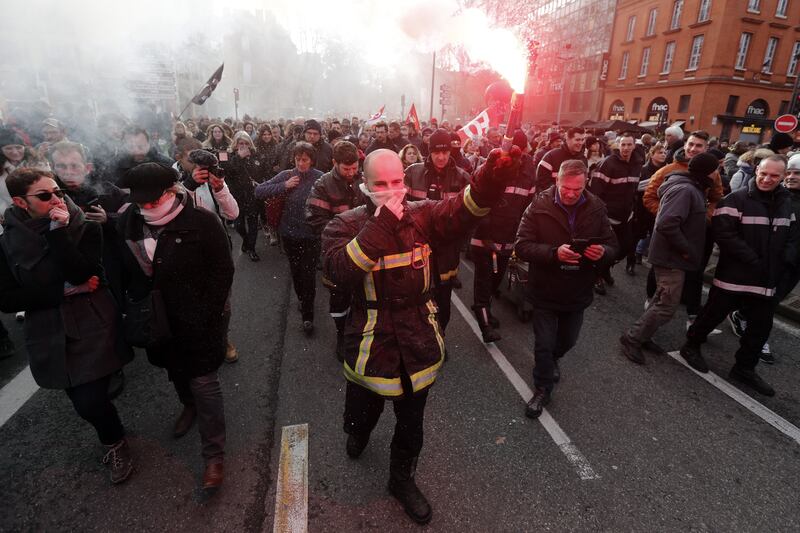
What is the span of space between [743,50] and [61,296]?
3955 centimetres

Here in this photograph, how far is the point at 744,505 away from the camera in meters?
2.75

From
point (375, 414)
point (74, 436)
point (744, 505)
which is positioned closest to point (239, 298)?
point (74, 436)

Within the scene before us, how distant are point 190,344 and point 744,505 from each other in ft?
12.2

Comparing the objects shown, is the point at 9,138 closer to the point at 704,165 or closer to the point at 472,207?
the point at 472,207

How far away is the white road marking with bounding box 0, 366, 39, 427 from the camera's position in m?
3.55

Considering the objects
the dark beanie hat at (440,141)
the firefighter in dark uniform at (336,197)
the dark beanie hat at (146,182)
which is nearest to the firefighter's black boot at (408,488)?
the firefighter in dark uniform at (336,197)

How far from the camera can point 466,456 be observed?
310 cm

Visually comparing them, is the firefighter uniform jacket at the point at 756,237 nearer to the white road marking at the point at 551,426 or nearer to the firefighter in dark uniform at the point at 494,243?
the firefighter in dark uniform at the point at 494,243

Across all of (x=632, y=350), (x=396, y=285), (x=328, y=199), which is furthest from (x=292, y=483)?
(x=632, y=350)

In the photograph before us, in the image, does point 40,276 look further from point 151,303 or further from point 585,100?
point 585,100

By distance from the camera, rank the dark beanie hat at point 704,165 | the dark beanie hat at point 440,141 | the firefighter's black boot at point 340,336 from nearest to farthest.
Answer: the dark beanie hat at point 704,165 → the firefighter's black boot at point 340,336 → the dark beanie hat at point 440,141

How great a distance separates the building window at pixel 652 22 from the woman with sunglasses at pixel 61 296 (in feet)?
138

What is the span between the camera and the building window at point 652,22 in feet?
109

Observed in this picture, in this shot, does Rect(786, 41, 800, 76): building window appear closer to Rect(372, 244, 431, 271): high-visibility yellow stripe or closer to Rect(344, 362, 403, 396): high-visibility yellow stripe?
Rect(372, 244, 431, 271): high-visibility yellow stripe
